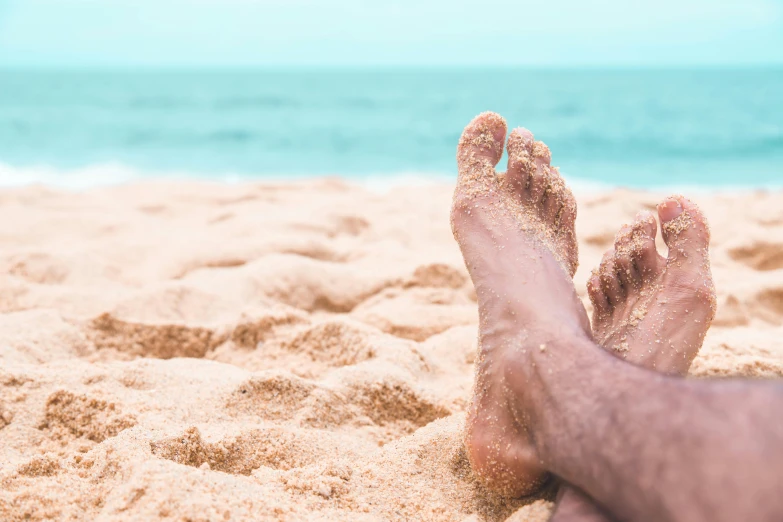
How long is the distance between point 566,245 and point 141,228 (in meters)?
2.18

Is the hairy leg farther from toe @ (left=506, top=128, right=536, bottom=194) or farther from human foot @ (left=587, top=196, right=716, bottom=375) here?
toe @ (left=506, top=128, right=536, bottom=194)

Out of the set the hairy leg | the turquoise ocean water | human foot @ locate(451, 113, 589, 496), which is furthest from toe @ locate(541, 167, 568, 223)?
the turquoise ocean water

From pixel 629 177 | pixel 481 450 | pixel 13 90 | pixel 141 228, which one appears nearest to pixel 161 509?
pixel 481 450

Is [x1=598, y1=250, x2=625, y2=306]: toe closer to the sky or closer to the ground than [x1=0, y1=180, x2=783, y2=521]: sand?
closer to the sky

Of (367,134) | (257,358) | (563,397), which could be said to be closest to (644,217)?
(563,397)

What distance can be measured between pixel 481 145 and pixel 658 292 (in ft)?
1.83

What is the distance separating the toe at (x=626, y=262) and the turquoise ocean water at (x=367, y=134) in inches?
253

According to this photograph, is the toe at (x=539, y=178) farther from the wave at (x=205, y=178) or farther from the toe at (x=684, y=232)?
the wave at (x=205, y=178)

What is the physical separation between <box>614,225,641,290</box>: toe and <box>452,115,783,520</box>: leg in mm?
101

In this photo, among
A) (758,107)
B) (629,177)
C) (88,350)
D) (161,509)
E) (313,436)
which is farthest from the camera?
(758,107)

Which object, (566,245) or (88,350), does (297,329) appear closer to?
(88,350)

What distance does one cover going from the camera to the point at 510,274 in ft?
4.30

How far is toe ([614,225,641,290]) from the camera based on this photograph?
1.53m

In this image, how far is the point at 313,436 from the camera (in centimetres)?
122
